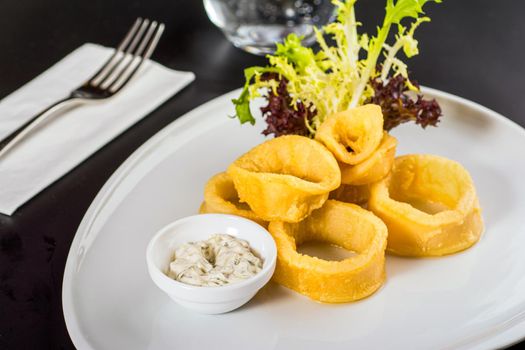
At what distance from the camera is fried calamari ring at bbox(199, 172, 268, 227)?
3.16 meters

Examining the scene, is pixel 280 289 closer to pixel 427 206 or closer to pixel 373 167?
pixel 373 167

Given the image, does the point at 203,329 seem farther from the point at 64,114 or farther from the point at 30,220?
the point at 64,114

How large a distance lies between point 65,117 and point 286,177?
1510 millimetres

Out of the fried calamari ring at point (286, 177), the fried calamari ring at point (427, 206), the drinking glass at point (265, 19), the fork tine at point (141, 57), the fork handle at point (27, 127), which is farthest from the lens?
the drinking glass at point (265, 19)

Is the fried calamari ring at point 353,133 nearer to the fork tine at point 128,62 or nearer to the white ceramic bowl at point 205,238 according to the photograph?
the white ceramic bowl at point 205,238

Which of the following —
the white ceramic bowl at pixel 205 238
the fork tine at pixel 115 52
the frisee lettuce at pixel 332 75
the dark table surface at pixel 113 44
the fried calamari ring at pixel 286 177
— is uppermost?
the frisee lettuce at pixel 332 75

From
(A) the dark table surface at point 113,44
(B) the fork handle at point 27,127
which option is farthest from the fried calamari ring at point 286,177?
(B) the fork handle at point 27,127

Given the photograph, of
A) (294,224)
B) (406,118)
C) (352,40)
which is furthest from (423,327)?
(352,40)

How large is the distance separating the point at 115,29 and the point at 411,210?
8.62 feet

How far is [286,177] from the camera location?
2.98 m

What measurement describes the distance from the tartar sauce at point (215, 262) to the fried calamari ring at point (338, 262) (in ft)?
0.44

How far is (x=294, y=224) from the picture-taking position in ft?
10.3

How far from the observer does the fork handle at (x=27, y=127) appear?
376cm

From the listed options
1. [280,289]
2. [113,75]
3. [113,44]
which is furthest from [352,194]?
[113,44]
